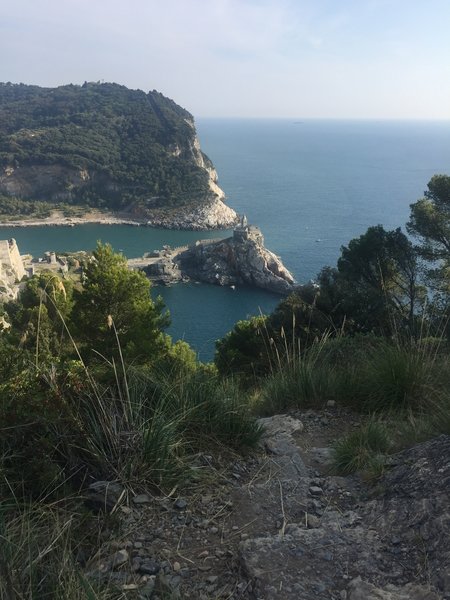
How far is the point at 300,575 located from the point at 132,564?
554mm

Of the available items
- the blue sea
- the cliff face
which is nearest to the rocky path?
the blue sea

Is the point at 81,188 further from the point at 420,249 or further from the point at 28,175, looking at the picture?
the point at 420,249

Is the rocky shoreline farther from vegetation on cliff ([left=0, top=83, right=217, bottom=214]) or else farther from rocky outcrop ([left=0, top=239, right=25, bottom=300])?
rocky outcrop ([left=0, top=239, right=25, bottom=300])

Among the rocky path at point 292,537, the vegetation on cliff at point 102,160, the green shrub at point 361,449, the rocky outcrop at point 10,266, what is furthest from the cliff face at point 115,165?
the rocky path at point 292,537

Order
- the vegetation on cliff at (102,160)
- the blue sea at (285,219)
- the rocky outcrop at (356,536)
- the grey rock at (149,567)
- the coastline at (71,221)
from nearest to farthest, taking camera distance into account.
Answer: the rocky outcrop at (356,536), the grey rock at (149,567), the blue sea at (285,219), the coastline at (71,221), the vegetation on cliff at (102,160)

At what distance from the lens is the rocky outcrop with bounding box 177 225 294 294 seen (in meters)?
43.7

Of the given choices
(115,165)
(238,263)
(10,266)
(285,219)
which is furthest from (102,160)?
(10,266)

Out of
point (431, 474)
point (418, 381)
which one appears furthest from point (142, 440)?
point (418, 381)

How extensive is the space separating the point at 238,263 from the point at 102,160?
44257 mm

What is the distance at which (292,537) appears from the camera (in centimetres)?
175

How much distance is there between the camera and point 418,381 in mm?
2975

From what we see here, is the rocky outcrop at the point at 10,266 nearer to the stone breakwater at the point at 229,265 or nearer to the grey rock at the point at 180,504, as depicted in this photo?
the stone breakwater at the point at 229,265

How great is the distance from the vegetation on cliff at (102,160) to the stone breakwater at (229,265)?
2324 cm

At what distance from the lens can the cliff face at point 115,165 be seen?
2805 inches
